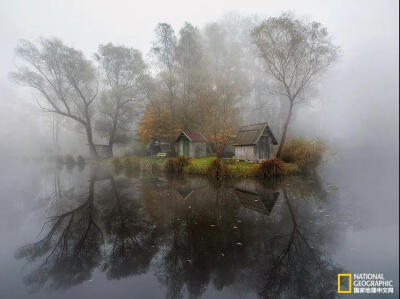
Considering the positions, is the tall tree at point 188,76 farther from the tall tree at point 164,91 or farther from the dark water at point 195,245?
the dark water at point 195,245

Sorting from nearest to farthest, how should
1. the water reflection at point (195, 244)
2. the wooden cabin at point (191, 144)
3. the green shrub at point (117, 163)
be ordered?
the water reflection at point (195, 244) → the wooden cabin at point (191, 144) → the green shrub at point (117, 163)

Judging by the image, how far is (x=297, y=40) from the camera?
19547 millimetres

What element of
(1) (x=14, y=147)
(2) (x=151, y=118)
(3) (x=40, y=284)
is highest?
(2) (x=151, y=118)

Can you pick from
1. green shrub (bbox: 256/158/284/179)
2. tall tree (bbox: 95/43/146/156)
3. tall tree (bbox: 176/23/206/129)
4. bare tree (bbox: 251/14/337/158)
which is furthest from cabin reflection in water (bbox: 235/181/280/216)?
tall tree (bbox: 95/43/146/156)

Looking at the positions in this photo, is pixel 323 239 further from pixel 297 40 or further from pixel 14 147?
pixel 14 147

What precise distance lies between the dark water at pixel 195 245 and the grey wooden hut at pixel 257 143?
30.0 feet

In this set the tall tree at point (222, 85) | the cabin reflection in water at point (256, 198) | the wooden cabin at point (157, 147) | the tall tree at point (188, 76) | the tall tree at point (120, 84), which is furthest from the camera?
the wooden cabin at point (157, 147)

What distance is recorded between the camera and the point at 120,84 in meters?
32.1

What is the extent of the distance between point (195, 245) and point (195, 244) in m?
0.05

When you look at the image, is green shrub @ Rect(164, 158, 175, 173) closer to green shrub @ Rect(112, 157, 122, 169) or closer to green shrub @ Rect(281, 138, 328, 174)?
green shrub @ Rect(112, 157, 122, 169)

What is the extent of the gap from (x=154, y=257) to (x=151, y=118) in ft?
77.9

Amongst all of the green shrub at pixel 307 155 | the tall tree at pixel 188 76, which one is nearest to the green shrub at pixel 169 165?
the tall tree at pixel 188 76

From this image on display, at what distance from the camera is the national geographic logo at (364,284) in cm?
412

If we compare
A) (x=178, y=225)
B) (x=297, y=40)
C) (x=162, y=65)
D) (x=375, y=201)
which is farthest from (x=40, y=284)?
(x=162, y=65)
